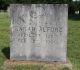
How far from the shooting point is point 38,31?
30.3 feet

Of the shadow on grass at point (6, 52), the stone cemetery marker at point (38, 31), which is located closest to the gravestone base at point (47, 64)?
the stone cemetery marker at point (38, 31)

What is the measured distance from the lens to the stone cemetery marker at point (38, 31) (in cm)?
918

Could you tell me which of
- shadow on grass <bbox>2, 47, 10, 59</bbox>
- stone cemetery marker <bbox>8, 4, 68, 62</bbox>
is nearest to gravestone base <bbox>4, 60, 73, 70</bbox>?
stone cemetery marker <bbox>8, 4, 68, 62</bbox>

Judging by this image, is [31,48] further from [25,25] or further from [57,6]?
[57,6]

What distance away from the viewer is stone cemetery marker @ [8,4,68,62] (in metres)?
9.18

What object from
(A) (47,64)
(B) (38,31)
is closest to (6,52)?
(B) (38,31)

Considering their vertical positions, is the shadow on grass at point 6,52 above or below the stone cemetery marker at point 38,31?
below

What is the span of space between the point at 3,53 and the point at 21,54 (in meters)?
1.41

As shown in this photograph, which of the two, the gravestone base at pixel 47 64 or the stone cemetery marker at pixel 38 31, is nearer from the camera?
the gravestone base at pixel 47 64

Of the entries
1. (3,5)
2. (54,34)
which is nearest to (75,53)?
(54,34)

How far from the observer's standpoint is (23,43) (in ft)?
30.6

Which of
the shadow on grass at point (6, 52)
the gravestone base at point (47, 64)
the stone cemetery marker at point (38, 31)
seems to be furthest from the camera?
the shadow on grass at point (6, 52)

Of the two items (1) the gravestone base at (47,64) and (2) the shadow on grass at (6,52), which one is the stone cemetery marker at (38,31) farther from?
(2) the shadow on grass at (6,52)

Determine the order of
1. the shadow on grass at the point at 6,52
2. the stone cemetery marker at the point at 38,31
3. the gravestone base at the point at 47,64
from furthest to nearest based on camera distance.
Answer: the shadow on grass at the point at 6,52 → the stone cemetery marker at the point at 38,31 → the gravestone base at the point at 47,64
